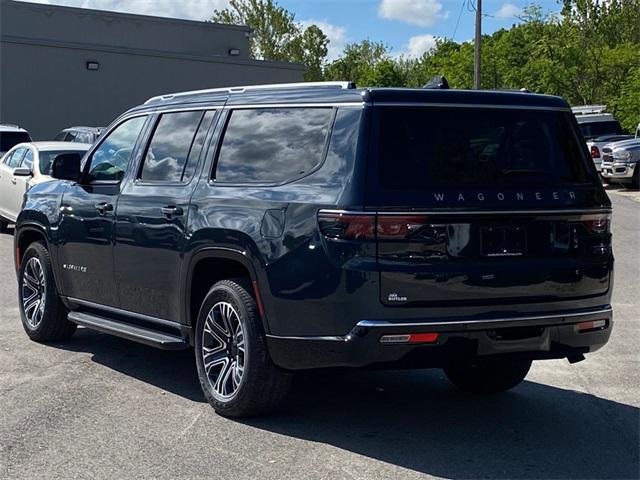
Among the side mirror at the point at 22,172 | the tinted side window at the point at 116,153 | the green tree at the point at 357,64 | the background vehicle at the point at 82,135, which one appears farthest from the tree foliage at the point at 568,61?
the tinted side window at the point at 116,153

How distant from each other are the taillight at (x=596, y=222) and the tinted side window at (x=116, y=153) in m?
3.30

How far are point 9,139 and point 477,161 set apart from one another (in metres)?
18.1

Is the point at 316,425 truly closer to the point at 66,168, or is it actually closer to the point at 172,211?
the point at 172,211

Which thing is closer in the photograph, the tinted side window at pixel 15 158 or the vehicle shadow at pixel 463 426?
the vehicle shadow at pixel 463 426

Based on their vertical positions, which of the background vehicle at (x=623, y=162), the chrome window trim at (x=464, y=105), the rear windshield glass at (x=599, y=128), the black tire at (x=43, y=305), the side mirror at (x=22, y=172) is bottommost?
the background vehicle at (x=623, y=162)

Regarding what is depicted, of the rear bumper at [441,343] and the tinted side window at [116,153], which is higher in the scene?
the tinted side window at [116,153]

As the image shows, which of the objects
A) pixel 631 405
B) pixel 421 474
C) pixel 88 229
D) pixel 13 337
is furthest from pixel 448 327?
pixel 13 337

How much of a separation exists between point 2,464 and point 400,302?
7.40ft

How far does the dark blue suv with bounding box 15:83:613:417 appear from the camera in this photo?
534 centimetres

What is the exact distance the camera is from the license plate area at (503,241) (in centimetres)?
551

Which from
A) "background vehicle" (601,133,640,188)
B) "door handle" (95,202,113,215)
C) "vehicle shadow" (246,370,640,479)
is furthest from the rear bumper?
"background vehicle" (601,133,640,188)

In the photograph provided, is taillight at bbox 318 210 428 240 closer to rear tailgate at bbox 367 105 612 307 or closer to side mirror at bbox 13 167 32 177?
rear tailgate at bbox 367 105 612 307

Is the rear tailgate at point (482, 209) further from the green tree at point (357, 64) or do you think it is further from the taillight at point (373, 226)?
the green tree at point (357, 64)

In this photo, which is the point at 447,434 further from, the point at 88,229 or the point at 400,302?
the point at 88,229
